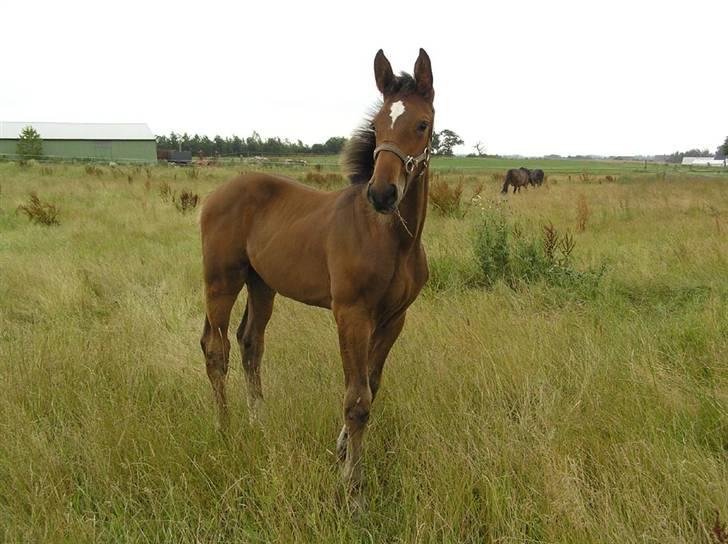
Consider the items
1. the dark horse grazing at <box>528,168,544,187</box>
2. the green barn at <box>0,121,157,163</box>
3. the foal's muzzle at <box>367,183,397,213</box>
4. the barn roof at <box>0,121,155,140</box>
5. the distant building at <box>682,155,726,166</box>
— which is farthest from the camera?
the distant building at <box>682,155,726,166</box>

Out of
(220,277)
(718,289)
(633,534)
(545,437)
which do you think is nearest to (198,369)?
(220,277)

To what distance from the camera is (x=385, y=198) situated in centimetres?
188

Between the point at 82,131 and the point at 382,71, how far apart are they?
65.9 metres

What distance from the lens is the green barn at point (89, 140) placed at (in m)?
52.7

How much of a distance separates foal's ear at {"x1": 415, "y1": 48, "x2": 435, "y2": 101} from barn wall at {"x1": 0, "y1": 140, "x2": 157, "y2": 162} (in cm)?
5636

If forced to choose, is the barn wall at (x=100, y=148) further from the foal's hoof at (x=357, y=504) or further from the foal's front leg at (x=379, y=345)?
the foal's hoof at (x=357, y=504)

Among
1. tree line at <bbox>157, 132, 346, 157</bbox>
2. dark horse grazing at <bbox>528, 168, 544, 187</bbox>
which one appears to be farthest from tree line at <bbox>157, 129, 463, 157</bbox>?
dark horse grazing at <bbox>528, 168, 544, 187</bbox>

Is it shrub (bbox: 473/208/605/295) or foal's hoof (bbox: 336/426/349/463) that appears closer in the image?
foal's hoof (bbox: 336/426/349/463)

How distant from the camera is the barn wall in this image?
52.4 meters

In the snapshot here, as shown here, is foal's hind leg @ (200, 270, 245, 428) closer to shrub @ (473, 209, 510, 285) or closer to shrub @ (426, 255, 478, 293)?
shrub @ (426, 255, 478, 293)

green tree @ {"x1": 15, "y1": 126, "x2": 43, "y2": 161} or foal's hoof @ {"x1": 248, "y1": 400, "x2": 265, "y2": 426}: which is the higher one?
green tree @ {"x1": 15, "y1": 126, "x2": 43, "y2": 161}

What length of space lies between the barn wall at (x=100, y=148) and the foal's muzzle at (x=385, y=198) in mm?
56657

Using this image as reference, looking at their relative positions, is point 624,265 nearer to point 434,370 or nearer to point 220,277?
point 434,370

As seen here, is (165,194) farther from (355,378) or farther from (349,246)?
(355,378)
